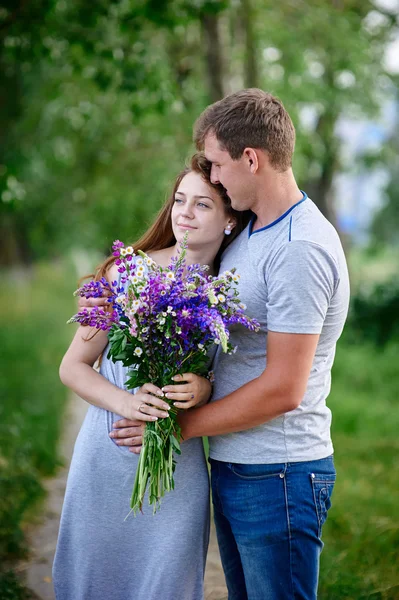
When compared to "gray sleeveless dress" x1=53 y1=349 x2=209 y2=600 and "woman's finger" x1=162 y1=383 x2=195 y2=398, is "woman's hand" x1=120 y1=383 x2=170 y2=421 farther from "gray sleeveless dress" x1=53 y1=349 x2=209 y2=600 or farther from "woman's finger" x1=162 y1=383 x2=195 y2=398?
"gray sleeveless dress" x1=53 y1=349 x2=209 y2=600

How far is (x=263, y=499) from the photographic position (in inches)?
93.0

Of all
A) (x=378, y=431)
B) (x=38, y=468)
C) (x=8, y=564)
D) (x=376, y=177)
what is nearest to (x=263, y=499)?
(x=8, y=564)

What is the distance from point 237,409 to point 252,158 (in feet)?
2.86

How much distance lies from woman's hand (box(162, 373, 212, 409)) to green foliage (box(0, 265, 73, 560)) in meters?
2.52

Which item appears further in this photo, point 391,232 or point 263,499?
point 391,232

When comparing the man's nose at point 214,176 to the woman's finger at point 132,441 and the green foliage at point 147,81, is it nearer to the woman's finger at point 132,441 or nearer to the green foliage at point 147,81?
the woman's finger at point 132,441

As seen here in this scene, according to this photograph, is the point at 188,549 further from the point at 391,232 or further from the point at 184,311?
the point at 391,232

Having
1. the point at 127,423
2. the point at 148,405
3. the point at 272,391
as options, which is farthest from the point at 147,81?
the point at 272,391

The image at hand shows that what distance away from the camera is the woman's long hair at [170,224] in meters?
2.60

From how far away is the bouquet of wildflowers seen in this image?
2.13 meters

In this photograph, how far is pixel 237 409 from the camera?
7.46 ft

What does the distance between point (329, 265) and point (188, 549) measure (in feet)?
4.11

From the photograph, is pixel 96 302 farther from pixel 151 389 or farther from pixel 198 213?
pixel 198 213

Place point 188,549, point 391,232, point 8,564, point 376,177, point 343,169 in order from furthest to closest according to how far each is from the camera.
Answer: point 391,232 → point 376,177 → point 343,169 → point 8,564 → point 188,549
